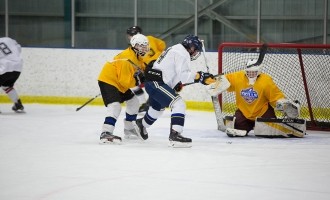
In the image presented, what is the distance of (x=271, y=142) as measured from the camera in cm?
686

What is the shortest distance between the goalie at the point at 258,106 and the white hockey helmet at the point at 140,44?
2.67ft

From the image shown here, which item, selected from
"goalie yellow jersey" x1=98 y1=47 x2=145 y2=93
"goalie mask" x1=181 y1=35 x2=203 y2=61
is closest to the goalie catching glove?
"goalie mask" x1=181 y1=35 x2=203 y2=61

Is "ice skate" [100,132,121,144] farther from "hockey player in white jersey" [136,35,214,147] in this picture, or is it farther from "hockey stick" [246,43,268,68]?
"hockey stick" [246,43,268,68]

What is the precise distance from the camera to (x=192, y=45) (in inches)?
257

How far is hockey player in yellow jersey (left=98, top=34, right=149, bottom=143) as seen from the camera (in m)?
6.65

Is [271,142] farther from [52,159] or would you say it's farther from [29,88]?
[29,88]

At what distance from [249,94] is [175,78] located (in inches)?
33.5

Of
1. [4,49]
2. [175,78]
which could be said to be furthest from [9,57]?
[175,78]

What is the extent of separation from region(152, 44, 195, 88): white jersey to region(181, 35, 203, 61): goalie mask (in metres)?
0.05

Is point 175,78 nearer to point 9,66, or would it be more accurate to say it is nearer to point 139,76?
point 139,76

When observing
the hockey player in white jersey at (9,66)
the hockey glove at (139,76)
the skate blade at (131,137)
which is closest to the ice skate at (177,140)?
the hockey glove at (139,76)

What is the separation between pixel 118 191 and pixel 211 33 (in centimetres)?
540

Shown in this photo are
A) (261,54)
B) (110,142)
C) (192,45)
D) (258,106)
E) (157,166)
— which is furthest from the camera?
(261,54)

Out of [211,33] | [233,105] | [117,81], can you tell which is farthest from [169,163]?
[211,33]
